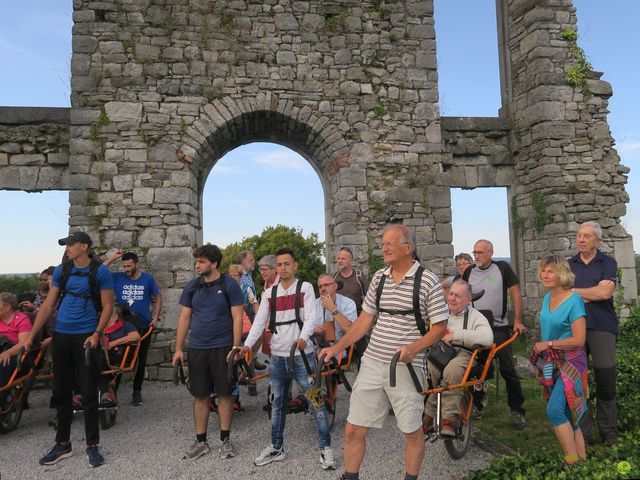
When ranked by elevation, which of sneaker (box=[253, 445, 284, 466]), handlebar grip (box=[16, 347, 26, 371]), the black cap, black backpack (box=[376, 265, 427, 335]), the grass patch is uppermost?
the black cap

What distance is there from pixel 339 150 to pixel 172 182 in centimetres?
270

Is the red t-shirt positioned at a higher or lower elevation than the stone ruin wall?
lower

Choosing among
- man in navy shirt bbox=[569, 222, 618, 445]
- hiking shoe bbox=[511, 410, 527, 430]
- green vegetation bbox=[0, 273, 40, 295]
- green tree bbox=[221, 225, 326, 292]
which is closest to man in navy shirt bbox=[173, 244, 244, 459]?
hiking shoe bbox=[511, 410, 527, 430]

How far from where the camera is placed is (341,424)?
16.1 ft

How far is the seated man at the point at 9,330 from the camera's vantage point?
462 cm

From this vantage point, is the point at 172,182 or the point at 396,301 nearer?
the point at 396,301

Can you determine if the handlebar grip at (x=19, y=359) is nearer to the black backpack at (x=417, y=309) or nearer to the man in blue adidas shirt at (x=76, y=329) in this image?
the man in blue adidas shirt at (x=76, y=329)

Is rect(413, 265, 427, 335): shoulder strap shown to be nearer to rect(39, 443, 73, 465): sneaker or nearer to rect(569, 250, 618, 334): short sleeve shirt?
rect(569, 250, 618, 334): short sleeve shirt

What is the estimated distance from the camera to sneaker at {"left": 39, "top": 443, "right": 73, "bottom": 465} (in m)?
4.00

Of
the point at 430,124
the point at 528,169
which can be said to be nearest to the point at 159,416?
the point at 430,124

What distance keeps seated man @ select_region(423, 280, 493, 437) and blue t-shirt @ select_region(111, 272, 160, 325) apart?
12.1 feet

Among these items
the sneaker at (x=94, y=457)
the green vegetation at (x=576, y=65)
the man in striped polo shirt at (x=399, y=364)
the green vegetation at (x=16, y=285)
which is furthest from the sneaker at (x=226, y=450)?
the green vegetation at (x=16, y=285)

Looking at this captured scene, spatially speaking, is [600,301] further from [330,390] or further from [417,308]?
[330,390]

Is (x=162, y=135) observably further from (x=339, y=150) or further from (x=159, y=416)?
(x=159, y=416)
